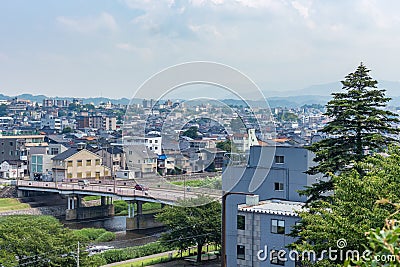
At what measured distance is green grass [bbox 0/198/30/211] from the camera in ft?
75.9

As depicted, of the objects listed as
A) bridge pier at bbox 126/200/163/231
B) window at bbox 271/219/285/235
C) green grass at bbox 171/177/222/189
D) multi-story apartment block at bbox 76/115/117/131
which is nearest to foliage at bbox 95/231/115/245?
bridge pier at bbox 126/200/163/231

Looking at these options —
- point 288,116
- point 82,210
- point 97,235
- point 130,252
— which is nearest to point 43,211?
point 82,210

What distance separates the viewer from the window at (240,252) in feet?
31.8

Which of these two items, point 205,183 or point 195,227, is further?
point 195,227

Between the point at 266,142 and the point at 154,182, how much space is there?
142 centimetres

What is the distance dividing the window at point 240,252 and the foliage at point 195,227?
3000mm

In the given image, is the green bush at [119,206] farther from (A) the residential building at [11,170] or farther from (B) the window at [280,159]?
(B) the window at [280,159]

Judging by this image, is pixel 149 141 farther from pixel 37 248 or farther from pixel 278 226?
pixel 37 248

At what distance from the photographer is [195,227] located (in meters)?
13.0

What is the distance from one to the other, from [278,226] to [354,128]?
2.90 m

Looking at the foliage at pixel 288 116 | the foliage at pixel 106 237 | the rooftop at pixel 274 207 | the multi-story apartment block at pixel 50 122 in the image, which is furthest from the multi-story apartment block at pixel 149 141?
the multi-story apartment block at pixel 50 122

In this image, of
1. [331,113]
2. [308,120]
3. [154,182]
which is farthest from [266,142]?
[308,120]

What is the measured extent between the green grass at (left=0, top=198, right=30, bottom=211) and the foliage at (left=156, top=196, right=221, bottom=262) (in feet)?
38.8

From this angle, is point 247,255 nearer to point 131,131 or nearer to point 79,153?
point 131,131
